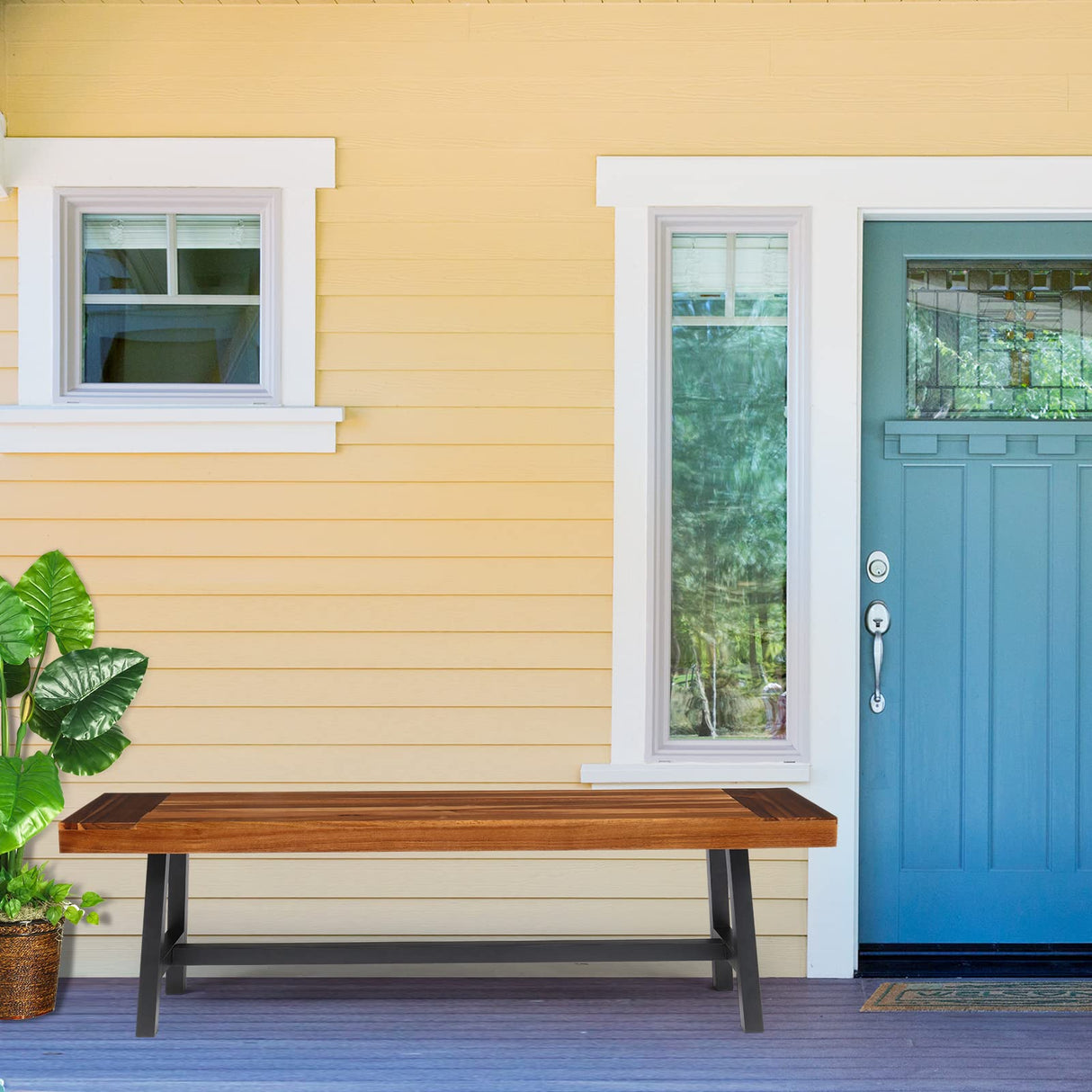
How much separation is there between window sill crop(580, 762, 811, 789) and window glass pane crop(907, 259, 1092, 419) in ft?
3.72

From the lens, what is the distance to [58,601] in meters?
2.95

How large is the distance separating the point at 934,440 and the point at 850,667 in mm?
723

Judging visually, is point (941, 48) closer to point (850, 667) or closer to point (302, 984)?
point (850, 667)

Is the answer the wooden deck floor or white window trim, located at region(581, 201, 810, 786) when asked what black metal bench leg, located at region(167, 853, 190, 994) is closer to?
the wooden deck floor

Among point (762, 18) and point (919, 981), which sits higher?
point (762, 18)

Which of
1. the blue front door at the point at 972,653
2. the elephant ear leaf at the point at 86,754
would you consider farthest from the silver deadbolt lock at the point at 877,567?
the elephant ear leaf at the point at 86,754

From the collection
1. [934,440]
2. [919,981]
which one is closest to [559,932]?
[919,981]

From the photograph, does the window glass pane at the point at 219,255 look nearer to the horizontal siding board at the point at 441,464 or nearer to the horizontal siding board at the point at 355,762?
the horizontal siding board at the point at 441,464

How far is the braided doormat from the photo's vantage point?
2916mm

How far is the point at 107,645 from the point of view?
124 inches

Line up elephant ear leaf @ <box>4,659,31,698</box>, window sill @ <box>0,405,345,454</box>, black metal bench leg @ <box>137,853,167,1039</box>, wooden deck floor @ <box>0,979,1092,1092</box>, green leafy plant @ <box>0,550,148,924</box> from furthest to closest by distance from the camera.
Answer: window sill @ <box>0,405,345,454</box> → elephant ear leaf @ <box>4,659,31,698</box> → green leafy plant @ <box>0,550,148,924</box> → black metal bench leg @ <box>137,853,167,1039</box> → wooden deck floor @ <box>0,979,1092,1092</box>

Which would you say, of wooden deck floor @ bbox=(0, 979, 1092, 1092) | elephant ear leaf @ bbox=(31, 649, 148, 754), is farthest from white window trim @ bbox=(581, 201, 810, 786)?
elephant ear leaf @ bbox=(31, 649, 148, 754)

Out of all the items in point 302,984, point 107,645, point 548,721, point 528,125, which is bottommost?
point 302,984

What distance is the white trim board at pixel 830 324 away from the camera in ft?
10.2
